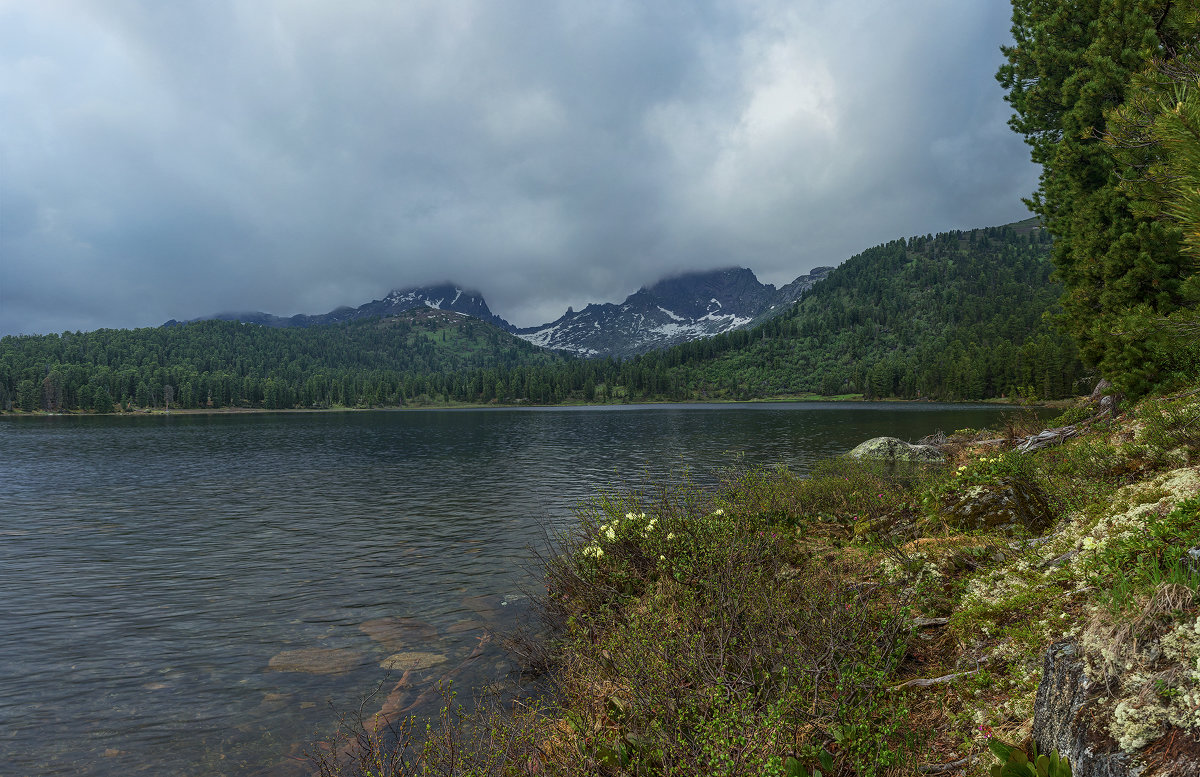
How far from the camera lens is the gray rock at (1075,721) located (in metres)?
4.00

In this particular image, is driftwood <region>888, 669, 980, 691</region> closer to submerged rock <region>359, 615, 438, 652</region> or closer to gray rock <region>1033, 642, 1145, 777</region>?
gray rock <region>1033, 642, 1145, 777</region>

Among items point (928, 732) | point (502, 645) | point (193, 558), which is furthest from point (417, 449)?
point (928, 732)

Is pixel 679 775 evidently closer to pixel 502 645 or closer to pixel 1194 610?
pixel 1194 610

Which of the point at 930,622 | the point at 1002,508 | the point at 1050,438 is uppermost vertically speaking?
the point at 1050,438

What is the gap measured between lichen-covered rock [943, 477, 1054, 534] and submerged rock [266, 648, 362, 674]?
14.2 metres

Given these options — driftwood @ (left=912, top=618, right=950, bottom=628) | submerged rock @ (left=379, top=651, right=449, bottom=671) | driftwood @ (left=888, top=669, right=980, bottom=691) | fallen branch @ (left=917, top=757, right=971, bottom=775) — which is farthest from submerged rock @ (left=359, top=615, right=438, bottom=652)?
fallen branch @ (left=917, top=757, right=971, bottom=775)

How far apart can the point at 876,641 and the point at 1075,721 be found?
10.8 ft

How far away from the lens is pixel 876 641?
7.58 meters

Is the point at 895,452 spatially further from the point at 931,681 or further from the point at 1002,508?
the point at 931,681

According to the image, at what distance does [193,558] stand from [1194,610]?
27.7 meters

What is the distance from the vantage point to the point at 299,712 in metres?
10.7

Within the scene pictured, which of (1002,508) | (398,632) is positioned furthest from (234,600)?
(1002,508)

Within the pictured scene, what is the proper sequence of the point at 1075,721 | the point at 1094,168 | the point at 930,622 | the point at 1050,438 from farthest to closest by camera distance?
the point at 1094,168 → the point at 1050,438 → the point at 930,622 → the point at 1075,721

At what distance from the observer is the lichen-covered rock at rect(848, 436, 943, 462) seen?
120ft
